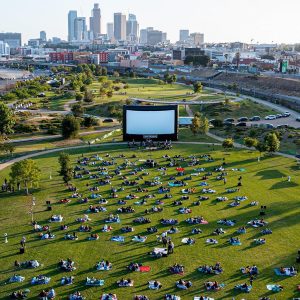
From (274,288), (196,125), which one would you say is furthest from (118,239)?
(196,125)

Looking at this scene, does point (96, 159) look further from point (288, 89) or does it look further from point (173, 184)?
point (288, 89)

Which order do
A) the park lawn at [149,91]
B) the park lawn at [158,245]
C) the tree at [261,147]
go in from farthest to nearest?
the park lawn at [149,91] → the tree at [261,147] → the park lawn at [158,245]

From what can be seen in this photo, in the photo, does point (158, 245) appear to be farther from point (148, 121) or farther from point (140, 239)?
point (148, 121)

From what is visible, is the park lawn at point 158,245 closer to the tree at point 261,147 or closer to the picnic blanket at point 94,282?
the picnic blanket at point 94,282

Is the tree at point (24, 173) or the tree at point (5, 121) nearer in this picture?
the tree at point (24, 173)

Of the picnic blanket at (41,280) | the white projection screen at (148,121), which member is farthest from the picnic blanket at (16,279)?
the white projection screen at (148,121)

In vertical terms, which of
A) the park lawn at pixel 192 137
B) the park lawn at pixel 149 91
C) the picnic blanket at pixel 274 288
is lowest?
the picnic blanket at pixel 274 288

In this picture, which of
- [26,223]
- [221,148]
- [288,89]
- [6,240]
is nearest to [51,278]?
[6,240]

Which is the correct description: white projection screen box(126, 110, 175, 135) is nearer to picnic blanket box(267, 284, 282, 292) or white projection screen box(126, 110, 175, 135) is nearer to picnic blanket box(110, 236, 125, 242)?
picnic blanket box(110, 236, 125, 242)
